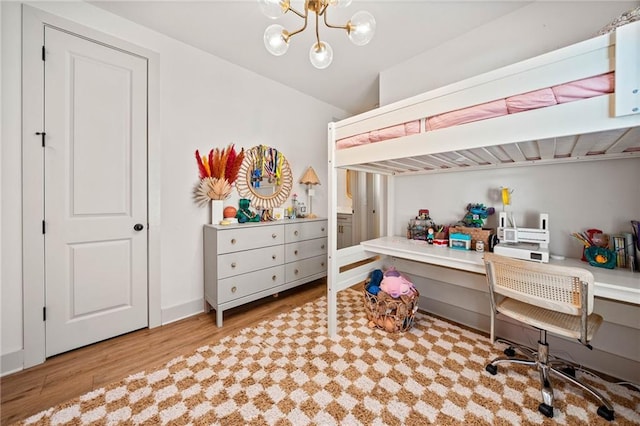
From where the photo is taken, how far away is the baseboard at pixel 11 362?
5.16 feet

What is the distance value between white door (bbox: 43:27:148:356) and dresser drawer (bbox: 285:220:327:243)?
137cm

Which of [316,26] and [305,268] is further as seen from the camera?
[305,268]

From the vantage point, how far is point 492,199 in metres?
2.06

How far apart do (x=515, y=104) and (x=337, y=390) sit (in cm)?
182

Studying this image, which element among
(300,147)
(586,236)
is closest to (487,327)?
(586,236)

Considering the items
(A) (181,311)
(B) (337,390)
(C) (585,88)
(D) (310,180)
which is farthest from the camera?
(D) (310,180)

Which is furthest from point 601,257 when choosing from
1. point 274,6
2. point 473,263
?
point 274,6

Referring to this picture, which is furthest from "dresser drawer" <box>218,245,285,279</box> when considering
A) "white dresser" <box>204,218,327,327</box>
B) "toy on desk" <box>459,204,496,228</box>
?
"toy on desk" <box>459,204,496,228</box>

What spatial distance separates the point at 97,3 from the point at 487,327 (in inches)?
163

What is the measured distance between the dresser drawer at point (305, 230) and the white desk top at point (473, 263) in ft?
2.94

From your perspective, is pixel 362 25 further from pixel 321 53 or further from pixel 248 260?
pixel 248 260

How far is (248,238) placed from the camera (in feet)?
7.95

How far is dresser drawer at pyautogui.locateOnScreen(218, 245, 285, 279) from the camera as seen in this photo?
2254 mm

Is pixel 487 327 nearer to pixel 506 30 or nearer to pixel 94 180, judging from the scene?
pixel 506 30
